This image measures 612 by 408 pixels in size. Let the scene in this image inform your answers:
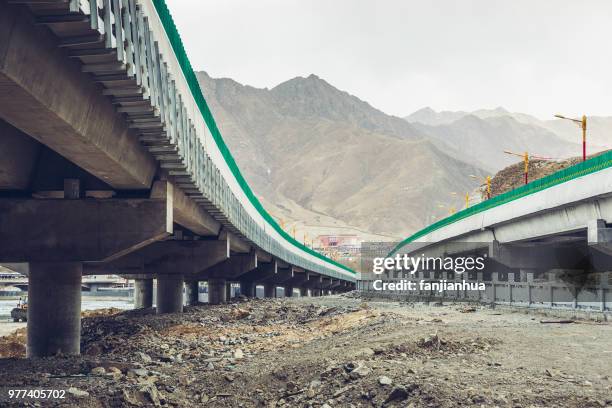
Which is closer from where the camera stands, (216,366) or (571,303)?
(216,366)

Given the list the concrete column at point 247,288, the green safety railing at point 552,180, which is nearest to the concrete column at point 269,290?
the concrete column at point 247,288

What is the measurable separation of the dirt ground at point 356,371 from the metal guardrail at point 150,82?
213 inches

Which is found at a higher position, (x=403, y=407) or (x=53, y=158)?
(x=53, y=158)

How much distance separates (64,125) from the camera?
13.6 meters

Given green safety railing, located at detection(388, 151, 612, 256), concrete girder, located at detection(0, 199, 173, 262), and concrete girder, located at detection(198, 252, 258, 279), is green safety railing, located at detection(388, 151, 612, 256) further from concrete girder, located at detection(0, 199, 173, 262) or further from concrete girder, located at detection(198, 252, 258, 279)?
concrete girder, located at detection(0, 199, 173, 262)

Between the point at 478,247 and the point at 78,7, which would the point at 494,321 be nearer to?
the point at 78,7

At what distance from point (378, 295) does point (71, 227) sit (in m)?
49.8

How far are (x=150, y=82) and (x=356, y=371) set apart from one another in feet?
22.4

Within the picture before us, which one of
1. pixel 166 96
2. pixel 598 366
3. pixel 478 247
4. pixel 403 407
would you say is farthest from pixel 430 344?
pixel 478 247

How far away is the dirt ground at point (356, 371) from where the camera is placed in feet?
44.7

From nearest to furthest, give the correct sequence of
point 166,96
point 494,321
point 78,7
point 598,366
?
1. point 78,7
2. point 598,366
3. point 166,96
4. point 494,321

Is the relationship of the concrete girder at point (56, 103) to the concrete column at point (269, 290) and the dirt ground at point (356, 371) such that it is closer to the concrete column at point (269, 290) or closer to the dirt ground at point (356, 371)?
the dirt ground at point (356, 371)

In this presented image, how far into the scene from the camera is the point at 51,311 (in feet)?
74.9

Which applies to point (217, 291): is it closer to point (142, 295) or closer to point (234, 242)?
point (142, 295)
